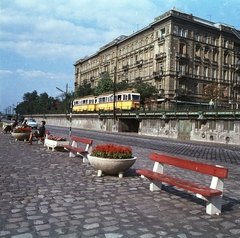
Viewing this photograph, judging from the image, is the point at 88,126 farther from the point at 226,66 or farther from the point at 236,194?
the point at 236,194

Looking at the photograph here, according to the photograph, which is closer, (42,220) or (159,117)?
(42,220)

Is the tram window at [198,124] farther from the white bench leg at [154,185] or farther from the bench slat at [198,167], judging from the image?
the white bench leg at [154,185]

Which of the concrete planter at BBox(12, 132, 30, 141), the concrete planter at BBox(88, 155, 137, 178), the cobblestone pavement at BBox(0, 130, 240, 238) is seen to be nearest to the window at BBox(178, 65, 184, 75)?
the concrete planter at BBox(12, 132, 30, 141)

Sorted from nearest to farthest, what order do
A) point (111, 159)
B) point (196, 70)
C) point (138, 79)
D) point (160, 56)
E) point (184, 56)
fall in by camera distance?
point (111, 159)
point (184, 56)
point (160, 56)
point (196, 70)
point (138, 79)

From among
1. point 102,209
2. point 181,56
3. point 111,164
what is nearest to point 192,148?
point 111,164

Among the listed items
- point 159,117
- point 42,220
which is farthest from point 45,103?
point 42,220

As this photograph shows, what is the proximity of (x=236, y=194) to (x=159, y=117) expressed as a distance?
31.8 meters

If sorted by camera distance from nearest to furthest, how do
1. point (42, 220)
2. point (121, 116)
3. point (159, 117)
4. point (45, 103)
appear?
point (42, 220) → point (159, 117) → point (121, 116) → point (45, 103)

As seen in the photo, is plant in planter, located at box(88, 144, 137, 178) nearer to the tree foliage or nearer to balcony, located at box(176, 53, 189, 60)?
balcony, located at box(176, 53, 189, 60)

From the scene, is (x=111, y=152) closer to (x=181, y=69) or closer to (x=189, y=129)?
(x=189, y=129)

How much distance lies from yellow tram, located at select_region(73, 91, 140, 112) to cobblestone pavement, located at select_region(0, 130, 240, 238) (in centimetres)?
3639

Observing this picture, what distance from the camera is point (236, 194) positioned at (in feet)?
20.8

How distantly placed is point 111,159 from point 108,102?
42.8 metres

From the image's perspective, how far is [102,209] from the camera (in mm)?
4859
